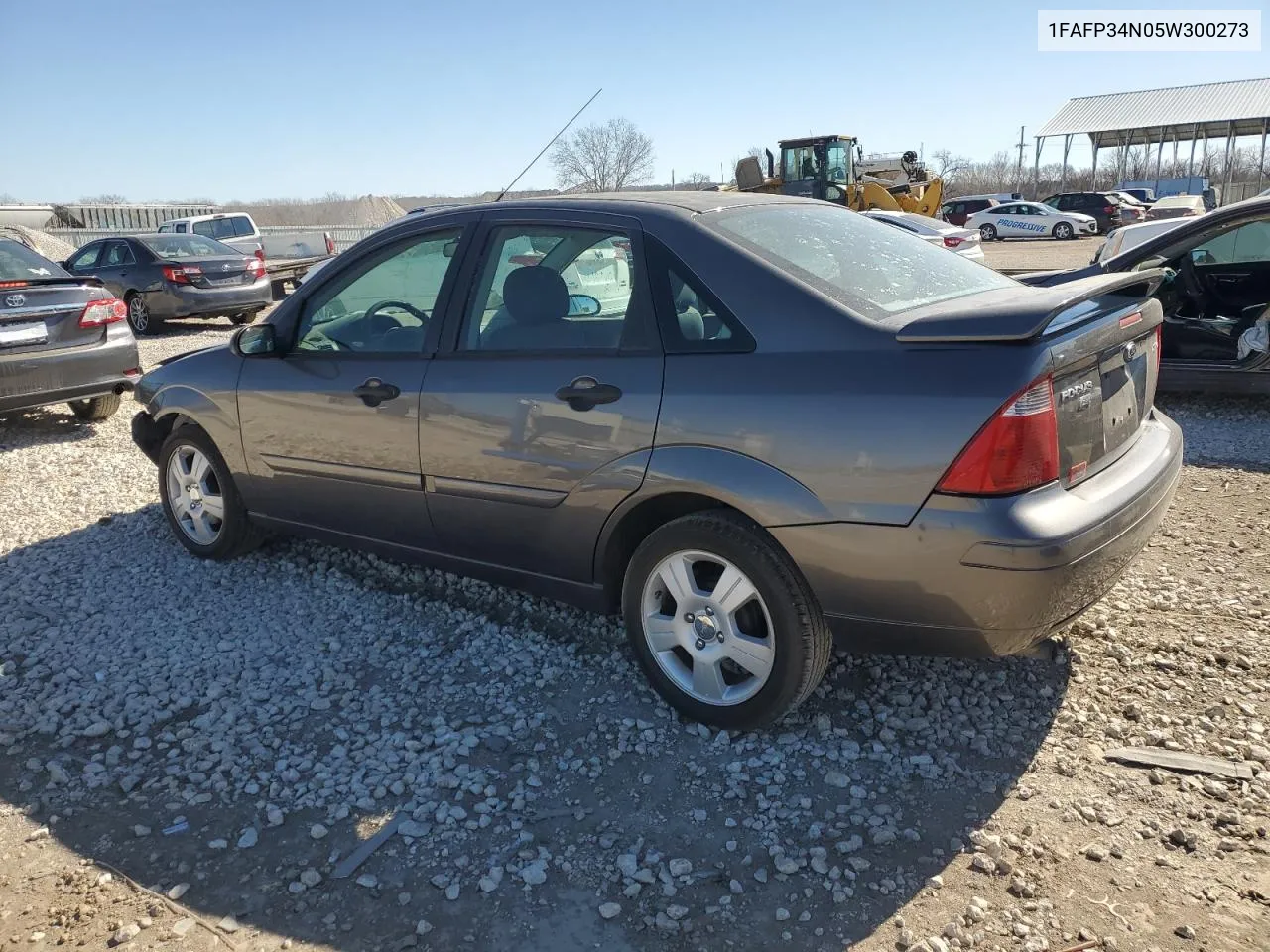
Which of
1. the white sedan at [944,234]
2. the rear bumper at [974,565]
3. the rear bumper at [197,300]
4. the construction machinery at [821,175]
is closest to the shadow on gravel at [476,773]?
the rear bumper at [974,565]

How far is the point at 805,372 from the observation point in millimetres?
2896

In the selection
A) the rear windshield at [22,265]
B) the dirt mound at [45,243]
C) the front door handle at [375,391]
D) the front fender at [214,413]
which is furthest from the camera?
the dirt mound at [45,243]

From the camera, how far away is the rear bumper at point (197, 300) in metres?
13.7

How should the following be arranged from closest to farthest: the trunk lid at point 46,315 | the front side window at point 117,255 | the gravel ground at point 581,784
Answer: the gravel ground at point 581,784, the trunk lid at point 46,315, the front side window at point 117,255

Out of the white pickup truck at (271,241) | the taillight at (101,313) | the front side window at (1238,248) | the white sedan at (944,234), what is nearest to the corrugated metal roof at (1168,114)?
the white sedan at (944,234)

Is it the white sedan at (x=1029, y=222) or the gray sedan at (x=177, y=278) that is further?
the white sedan at (x=1029, y=222)

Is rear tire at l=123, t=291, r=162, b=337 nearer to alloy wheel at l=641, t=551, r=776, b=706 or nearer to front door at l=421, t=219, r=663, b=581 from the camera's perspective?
front door at l=421, t=219, r=663, b=581

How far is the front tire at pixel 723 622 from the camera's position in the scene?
3021 mm

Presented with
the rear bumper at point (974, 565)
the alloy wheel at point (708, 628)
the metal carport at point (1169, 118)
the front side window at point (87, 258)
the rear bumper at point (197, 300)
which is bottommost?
the alloy wheel at point (708, 628)

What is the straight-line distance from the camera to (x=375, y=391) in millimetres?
3920

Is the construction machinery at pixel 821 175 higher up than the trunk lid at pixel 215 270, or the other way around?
the construction machinery at pixel 821 175

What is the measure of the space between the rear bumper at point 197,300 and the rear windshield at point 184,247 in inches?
25.3

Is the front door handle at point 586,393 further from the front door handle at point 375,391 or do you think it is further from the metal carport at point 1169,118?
the metal carport at point 1169,118

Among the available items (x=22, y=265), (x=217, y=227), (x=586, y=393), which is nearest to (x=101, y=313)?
(x=22, y=265)
